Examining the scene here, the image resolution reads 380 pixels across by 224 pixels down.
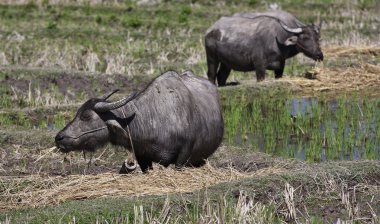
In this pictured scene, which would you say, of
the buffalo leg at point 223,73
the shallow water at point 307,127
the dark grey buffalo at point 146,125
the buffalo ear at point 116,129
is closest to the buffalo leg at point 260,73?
the buffalo leg at point 223,73

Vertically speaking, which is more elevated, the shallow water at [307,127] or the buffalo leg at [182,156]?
the buffalo leg at [182,156]

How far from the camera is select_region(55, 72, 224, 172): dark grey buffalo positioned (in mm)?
7691

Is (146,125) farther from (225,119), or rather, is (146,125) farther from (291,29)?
(291,29)

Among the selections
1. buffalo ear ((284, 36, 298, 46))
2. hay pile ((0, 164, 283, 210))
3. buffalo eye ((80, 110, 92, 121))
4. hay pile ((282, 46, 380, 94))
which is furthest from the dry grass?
buffalo eye ((80, 110, 92, 121))

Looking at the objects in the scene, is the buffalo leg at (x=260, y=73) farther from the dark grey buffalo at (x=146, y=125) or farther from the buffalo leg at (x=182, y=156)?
the buffalo leg at (x=182, y=156)

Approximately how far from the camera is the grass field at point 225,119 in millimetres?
6434

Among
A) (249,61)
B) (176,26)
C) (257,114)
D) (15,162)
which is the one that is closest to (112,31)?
(176,26)

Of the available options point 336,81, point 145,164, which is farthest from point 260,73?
point 145,164

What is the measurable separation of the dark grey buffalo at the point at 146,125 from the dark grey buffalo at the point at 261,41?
549 cm

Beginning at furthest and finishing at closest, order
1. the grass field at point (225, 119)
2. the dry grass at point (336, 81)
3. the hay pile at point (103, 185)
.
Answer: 1. the dry grass at point (336, 81)
2. the hay pile at point (103, 185)
3. the grass field at point (225, 119)

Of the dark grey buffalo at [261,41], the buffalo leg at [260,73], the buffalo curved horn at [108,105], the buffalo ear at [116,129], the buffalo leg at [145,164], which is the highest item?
the buffalo curved horn at [108,105]

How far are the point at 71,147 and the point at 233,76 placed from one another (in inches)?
300

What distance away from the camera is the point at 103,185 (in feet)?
23.5

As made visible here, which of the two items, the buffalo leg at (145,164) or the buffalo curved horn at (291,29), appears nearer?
the buffalo leg at (145,164)
